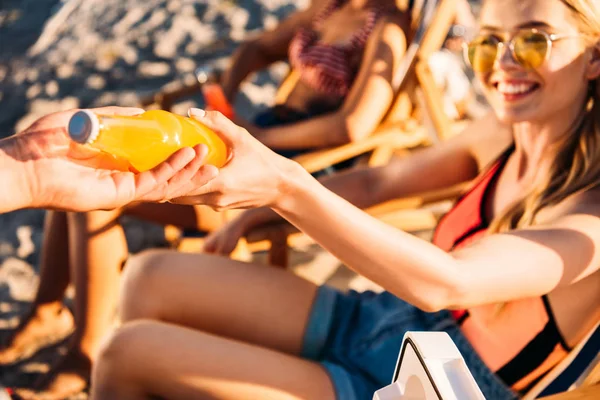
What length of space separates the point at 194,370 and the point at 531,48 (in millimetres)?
831

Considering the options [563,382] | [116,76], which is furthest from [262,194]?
[116,76]

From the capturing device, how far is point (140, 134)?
812mm

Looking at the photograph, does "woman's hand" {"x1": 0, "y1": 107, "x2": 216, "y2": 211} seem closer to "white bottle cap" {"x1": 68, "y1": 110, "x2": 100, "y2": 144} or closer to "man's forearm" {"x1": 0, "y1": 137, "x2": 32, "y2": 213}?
"man's forearm" {"x1": 0, "y1": 137, "x2": 32, "y2": 213}

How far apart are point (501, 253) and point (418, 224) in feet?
2.76

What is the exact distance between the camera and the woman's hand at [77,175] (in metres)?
0.89

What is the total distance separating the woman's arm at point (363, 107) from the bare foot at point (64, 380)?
3.22 feet

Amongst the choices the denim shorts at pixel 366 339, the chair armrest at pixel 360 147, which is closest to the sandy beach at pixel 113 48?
the chair armrest at pixel 360 147

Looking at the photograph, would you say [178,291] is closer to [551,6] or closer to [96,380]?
[96,380]

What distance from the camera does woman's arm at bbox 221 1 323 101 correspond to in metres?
3.14

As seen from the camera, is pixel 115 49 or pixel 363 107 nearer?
pixel 363 107

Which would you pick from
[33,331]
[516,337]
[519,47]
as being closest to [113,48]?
[33,331]

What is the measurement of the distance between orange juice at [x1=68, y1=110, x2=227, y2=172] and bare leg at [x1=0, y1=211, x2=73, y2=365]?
4.60ft

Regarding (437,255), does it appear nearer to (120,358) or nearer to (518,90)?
(518,90)

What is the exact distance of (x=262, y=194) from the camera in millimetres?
1022
